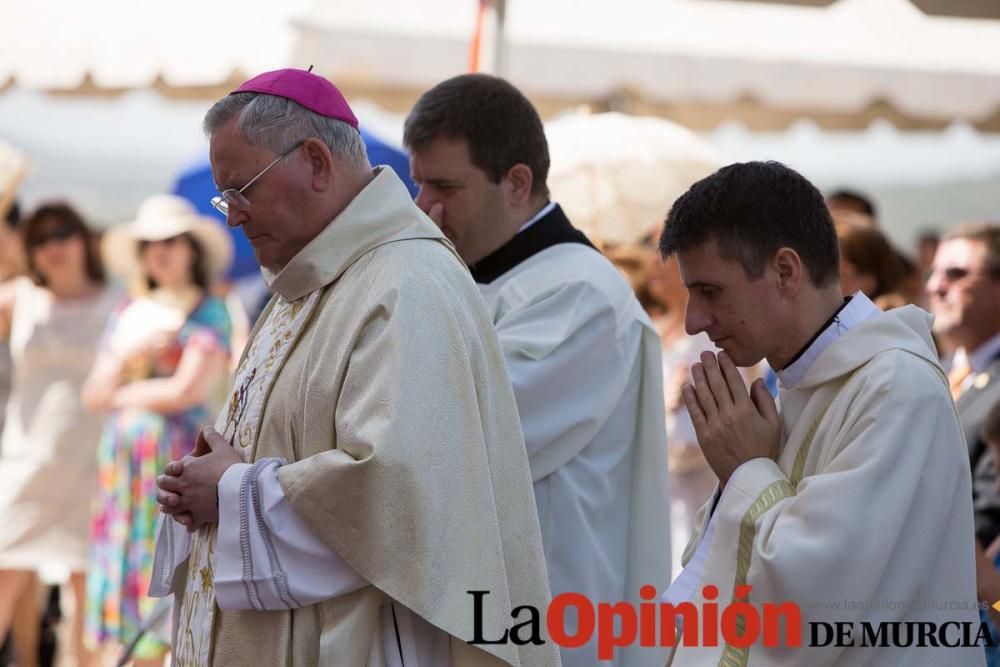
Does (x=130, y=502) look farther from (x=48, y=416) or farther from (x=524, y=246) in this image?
(x=524, y=246)

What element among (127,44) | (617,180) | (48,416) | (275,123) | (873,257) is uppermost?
(127,44)

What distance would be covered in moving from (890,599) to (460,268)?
3.46 feet

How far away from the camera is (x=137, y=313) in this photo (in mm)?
7520

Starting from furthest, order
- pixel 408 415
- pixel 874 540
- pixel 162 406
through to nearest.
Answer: pixel 162 406 < pixel 408 415 < pixel 874 540

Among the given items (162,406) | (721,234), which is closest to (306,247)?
(721,234)

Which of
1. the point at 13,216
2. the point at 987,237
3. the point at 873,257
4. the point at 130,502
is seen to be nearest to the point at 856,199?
the point at 987,237

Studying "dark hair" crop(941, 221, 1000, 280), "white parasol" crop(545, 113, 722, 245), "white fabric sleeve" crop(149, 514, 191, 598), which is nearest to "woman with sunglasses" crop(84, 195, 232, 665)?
"white parasol" crop(545, 113, 722, 245)

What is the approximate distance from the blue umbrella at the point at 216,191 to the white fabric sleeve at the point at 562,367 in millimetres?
2266

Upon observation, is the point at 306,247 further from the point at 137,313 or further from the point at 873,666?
the point at 137,313

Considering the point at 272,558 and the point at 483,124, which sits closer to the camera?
the point at 272,558

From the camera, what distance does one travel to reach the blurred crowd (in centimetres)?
716

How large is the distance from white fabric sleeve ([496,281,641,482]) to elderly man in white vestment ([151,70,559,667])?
734 millimetres

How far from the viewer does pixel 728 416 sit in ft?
9.30

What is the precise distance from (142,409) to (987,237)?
403cm
